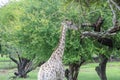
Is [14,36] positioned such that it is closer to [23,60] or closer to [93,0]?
[23,60]

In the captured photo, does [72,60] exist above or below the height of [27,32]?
below

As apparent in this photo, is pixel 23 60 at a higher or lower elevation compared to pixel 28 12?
lower

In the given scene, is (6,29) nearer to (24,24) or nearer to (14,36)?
(14,36)

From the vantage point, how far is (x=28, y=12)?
2506 cm

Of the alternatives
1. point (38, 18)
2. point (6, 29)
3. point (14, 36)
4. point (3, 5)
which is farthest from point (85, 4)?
point (3, 5)

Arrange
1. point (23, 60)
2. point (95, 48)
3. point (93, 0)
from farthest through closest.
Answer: point (23, 60)
point (95, 48)
point (93, 0)

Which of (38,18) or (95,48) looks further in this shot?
(38,18)

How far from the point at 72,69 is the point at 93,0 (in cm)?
1340

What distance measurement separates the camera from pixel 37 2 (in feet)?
82.4

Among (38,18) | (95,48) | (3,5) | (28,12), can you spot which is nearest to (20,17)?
(28,12)

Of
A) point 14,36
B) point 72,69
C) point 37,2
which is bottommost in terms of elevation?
point 72,69

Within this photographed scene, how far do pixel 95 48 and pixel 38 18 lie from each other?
4263 mm

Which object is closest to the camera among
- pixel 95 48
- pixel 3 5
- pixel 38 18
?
pixel 95 48

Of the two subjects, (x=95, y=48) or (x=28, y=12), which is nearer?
(x=95, y=48)
